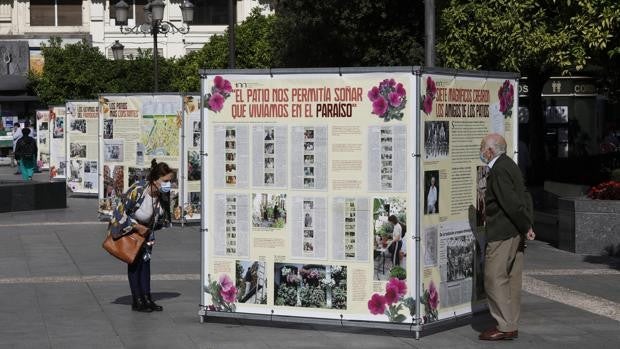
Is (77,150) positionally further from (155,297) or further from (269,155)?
(269,155)

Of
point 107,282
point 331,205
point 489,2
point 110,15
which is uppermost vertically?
point 110,15

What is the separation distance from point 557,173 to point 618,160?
1.79 m

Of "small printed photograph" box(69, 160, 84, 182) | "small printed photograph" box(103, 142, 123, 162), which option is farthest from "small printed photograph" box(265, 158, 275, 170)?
"small printed photograph" box(69, 160, 84, 182)

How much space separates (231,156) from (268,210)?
0.58 meters

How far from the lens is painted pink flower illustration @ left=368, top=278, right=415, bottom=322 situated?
1047cm

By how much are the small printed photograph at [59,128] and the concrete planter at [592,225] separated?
70.3 feet

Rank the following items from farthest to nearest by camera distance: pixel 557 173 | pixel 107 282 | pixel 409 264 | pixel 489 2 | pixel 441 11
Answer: pixel 557 173, pixel 441 11, pixel 489 2, pixel 107 282, pixel 409 264

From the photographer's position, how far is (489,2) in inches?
793

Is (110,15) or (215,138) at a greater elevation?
(110,15)

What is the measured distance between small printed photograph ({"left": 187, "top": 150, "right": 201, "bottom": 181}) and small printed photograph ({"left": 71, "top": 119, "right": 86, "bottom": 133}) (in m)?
8.35

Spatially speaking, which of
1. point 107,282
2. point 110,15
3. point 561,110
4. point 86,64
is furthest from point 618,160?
point 110,15

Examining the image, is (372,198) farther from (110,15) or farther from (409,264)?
(110,15)

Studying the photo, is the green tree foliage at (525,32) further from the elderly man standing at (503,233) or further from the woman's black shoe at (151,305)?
the woman's black shoe at (151,305)

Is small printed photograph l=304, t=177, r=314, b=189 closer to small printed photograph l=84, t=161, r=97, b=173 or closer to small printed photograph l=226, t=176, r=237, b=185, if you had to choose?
small printed photograph l=226, t=176, r=237, b=185
